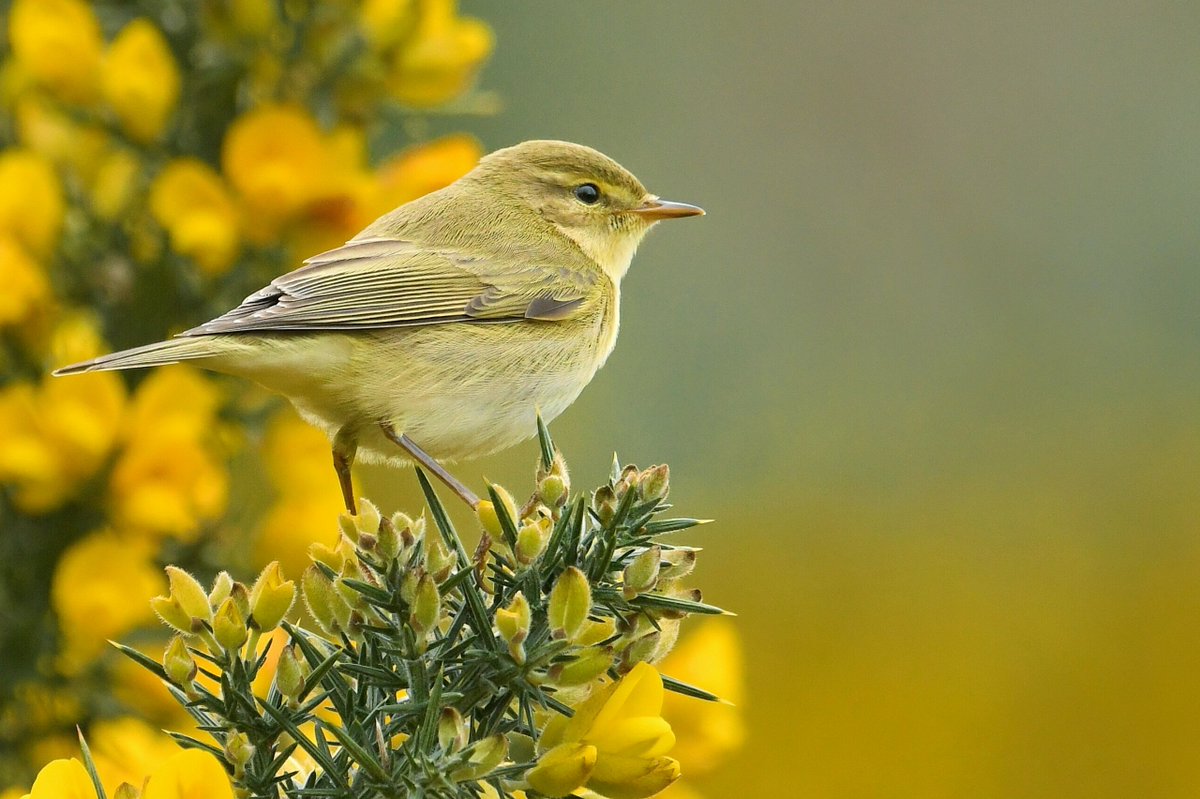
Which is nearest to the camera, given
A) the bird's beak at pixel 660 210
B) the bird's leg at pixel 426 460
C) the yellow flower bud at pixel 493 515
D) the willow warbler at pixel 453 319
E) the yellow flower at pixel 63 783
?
the yellow flower at pixel 63 783

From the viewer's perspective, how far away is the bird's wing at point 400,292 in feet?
9.50

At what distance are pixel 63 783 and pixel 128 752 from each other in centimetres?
74

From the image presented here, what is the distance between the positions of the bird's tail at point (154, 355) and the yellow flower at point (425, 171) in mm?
734

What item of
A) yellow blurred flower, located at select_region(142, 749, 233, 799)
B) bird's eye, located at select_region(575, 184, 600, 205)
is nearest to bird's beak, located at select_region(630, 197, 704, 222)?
bird's eye, located at select_region(575, 184, 600, 205)

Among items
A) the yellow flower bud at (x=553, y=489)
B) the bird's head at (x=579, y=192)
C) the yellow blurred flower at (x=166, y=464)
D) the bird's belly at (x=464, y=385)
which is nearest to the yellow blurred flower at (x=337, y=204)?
the bird's belly at (x=464, y=385)

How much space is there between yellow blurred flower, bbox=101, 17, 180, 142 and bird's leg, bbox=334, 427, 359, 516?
0.84 meters

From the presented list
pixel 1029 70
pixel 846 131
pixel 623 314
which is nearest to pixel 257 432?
pixel 623 314

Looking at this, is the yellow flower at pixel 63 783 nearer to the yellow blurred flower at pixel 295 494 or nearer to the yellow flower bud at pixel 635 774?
the yellow flower bud at pixel 635 774

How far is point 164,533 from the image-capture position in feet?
9.91

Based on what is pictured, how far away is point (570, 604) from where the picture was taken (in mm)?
1520

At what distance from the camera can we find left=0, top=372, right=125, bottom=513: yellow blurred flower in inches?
114

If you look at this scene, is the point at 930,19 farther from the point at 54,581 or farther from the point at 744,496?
the point at 54,581

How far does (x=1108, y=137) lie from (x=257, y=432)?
10.1 m

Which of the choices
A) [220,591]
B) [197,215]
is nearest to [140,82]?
[197,215]
